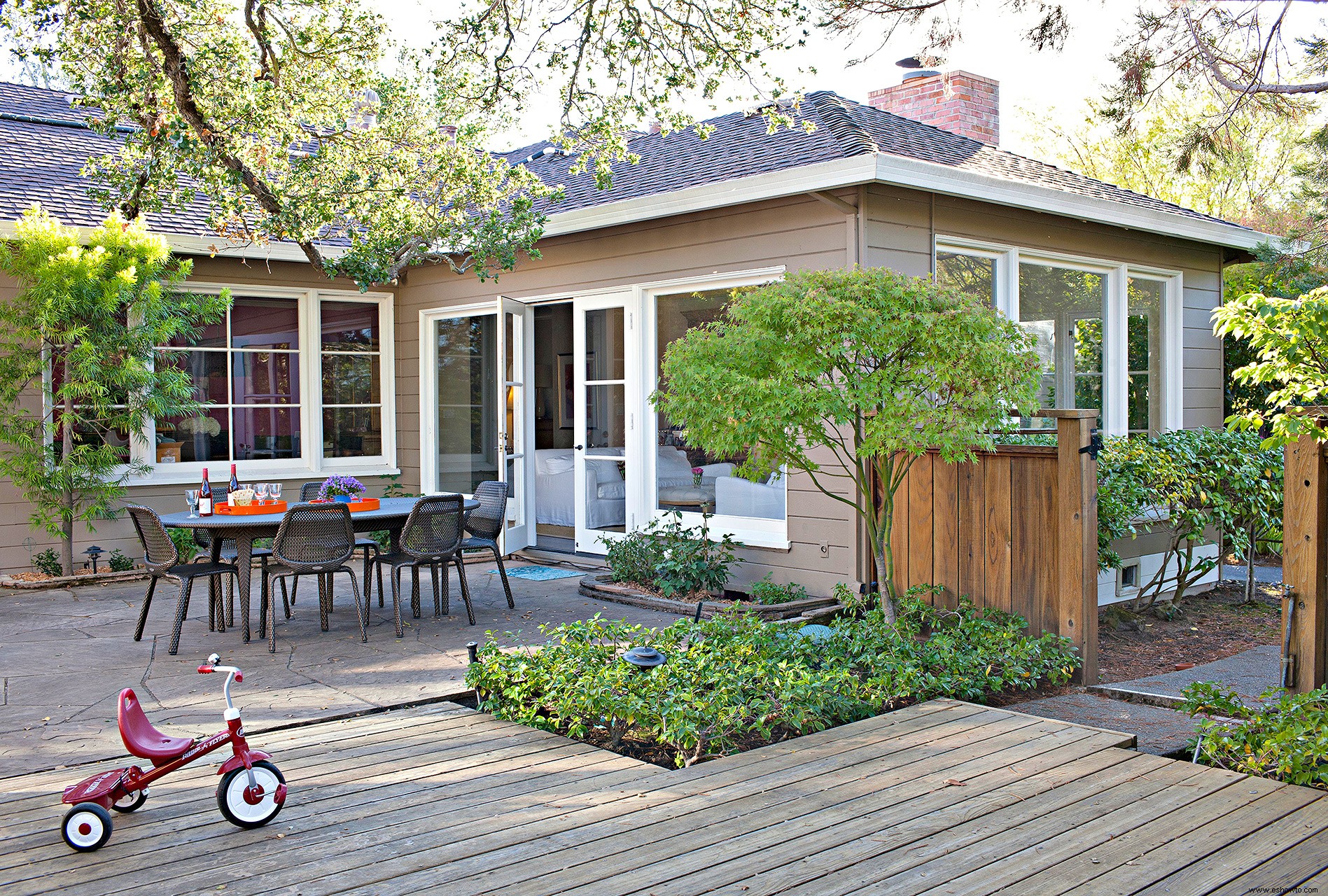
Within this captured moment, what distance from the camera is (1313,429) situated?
4.38 meters

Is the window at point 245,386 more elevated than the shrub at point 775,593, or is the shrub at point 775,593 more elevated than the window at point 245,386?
the window at point 245,386

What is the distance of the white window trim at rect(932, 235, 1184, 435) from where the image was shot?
7863 millimetres

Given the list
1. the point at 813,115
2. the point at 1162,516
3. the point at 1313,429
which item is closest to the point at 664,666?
the point at 1313,429

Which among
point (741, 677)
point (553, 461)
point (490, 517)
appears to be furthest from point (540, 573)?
point (741, 677)

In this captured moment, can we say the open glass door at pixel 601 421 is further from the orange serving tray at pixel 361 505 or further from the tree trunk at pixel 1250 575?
the tree trunk at pixel 1250 575

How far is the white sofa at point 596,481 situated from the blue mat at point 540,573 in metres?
0.46

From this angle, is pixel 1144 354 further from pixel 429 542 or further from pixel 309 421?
pixel 309 421

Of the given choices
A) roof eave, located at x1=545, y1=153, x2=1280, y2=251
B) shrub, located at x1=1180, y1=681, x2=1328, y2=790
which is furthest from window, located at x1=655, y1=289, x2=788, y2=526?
shrub, located at x1=1180, y1=681, x2=1328, y2=790

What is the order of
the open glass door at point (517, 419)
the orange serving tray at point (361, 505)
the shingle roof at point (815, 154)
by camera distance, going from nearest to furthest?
1. the orange serving tray at point (361, 505)
2. the shingle roof at point (815, 154)
3. the open glass door at point (517, 419)

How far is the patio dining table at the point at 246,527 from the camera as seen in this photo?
585 cm

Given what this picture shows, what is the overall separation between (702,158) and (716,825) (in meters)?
6.61

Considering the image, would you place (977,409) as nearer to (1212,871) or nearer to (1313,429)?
(1313,429)

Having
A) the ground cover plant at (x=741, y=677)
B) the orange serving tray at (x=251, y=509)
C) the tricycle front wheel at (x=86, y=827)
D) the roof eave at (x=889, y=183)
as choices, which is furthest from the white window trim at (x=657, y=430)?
the tricycle front wheel at (x=86, y=827)

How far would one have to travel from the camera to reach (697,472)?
7.98 meters
